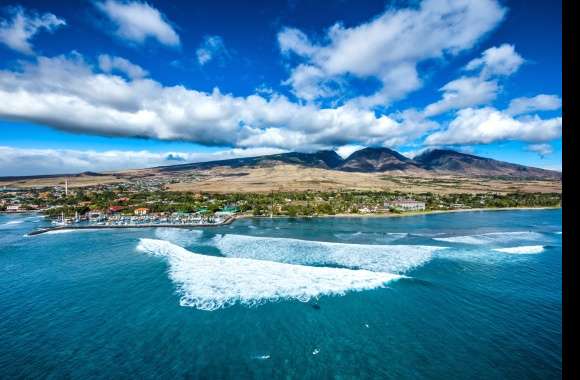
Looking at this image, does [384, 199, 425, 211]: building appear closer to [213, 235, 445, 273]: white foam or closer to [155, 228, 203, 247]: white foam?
[213, 235, 445, 273]: white foam

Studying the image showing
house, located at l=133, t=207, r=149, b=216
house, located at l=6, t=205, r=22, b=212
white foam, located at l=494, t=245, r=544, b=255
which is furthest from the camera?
house, located at l=6, t=205, r=22, b=212

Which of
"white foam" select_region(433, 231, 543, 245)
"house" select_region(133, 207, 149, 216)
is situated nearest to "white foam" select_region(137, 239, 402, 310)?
"white foam" select_region(433, 231, 543, 245)

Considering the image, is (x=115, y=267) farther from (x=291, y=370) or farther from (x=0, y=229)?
(x=0, y=229)

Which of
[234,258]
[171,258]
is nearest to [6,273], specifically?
[171,258]

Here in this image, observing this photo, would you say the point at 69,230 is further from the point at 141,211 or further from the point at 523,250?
the point at 523,250

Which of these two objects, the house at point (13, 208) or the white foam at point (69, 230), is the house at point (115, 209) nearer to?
the white foam at point (69, 230)

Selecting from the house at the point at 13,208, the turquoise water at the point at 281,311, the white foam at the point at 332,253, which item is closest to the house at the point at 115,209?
the house at the point at 13,208
